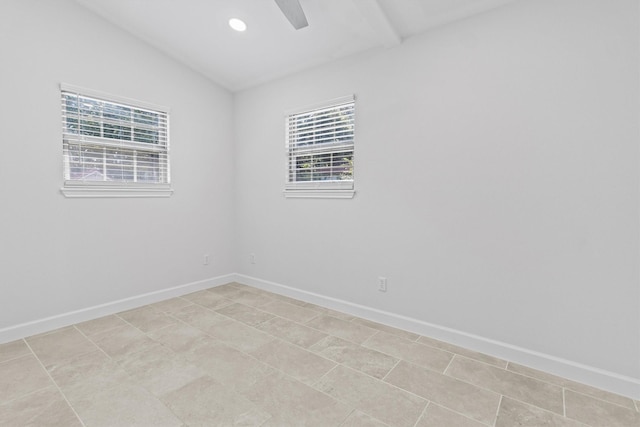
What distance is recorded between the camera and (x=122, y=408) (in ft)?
5.50

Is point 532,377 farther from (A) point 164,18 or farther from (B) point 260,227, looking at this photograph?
(A) point 164,18

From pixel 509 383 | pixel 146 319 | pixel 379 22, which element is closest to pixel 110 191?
pixel 146 319

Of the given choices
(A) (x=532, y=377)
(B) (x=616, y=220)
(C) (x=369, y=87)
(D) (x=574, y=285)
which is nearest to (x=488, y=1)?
(C) (x=369, y=87)

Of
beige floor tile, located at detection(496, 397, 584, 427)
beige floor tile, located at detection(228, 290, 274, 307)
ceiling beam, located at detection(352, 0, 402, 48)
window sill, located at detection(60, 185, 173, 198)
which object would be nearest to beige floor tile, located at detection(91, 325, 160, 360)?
beige floor tile, located at detection(228, 290, 274, 307)

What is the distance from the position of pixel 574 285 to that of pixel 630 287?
0.26 metres

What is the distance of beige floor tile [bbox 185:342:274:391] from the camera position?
195 centimetres

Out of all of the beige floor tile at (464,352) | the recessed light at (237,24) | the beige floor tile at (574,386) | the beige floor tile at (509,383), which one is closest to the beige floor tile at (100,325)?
the beige floor tile at (464,352)

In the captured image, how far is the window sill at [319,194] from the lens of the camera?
306cm

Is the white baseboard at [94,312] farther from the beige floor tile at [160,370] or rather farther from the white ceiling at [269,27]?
the white ceiling at [269,27]

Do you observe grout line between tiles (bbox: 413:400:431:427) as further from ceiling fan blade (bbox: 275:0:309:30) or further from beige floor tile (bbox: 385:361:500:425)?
ceiling fan blade (bbox: 275:0:309:30)

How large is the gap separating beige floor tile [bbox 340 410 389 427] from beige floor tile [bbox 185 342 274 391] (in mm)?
657

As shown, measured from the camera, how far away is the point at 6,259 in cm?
244

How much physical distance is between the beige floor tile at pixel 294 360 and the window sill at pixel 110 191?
82.7 inches

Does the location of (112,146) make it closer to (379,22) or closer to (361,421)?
(379,22)
